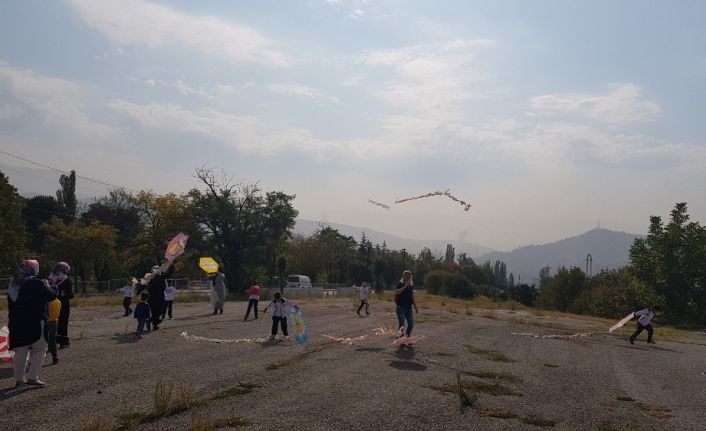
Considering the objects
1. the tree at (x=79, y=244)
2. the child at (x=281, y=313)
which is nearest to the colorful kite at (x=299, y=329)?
the child at (x=281, y=313)

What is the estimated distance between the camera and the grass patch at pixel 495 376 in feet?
39.2

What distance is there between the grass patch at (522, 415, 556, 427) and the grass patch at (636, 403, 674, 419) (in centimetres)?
223

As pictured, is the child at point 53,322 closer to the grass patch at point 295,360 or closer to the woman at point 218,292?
the grass patch at point 295,360

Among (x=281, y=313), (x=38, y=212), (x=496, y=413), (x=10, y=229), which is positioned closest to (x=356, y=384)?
(x=496, y=413)

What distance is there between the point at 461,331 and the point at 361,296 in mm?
8073

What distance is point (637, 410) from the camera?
10000 mm

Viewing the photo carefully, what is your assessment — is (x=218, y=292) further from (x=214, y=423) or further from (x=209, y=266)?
(x=214, y=423)

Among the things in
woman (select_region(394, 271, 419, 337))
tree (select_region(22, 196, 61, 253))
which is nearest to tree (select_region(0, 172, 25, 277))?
tree (select_region(22, 196, 61, 253))

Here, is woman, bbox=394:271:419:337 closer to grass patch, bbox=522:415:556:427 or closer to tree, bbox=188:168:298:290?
grass patch, bbox=522:415:556:427

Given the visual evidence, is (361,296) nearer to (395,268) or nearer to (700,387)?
(700,387)

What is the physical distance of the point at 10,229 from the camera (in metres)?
50.1

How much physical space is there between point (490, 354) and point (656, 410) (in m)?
6.06

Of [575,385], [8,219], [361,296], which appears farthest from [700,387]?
[8,219]

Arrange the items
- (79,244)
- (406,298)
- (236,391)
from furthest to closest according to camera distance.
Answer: (79,244) → (406,298) → (236,391)
